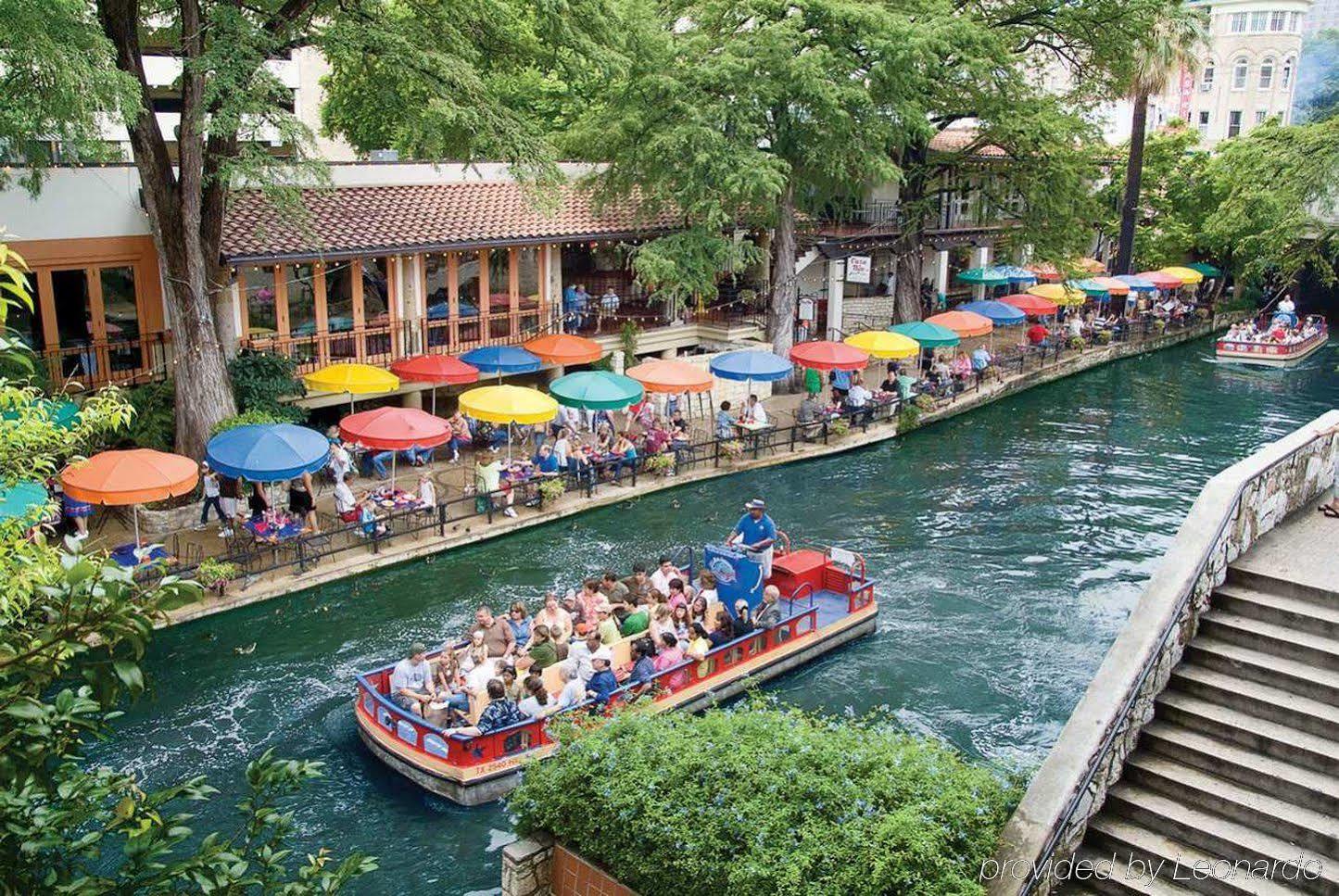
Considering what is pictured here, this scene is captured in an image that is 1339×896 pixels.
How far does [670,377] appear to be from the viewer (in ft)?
87.0

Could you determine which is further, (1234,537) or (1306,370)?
(1306,370)

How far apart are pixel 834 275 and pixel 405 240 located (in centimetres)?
1714

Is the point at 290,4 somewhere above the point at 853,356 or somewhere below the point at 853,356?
above

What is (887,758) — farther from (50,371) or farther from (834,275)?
(834,275)

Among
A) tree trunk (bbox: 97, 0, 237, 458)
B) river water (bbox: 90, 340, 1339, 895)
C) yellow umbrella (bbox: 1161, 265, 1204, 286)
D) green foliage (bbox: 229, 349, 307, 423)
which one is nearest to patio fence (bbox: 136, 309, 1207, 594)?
river water (bbox: 90, 340, 1339, 895)

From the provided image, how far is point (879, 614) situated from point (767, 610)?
11.2 ft

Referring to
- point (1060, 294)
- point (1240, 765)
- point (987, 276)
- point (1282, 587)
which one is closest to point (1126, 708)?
point (1240, 765)

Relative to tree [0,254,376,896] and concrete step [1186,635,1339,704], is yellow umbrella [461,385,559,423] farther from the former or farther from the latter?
tree [0,254,376,896]

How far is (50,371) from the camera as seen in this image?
23.4m

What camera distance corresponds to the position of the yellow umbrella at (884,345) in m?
30.6

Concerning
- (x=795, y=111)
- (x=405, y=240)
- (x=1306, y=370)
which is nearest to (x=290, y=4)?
(x=405, y=240)

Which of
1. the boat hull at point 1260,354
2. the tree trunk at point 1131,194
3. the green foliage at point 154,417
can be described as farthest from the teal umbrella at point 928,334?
the tree trunk at point 1131,194

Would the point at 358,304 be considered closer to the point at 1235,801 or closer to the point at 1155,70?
→ the point at 1235,801

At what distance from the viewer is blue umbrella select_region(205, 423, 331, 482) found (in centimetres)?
1933
